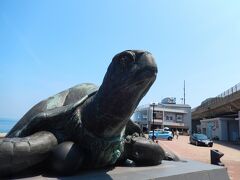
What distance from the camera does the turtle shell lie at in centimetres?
444

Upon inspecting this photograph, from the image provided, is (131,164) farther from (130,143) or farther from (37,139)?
(37,139)

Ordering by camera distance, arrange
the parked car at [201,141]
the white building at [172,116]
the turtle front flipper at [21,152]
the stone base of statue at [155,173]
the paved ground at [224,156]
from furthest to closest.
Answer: the white building at [172,116], the parked car at [201,141], the paved ground at [224,156], the stone base of statue at [155,173], the turtle front flipper at [21,152]

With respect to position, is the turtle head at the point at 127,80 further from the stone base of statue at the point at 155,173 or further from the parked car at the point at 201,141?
the parked car at the point at 201,141

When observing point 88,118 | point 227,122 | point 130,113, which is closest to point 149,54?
point 130,113

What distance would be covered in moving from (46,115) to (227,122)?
42.7 m

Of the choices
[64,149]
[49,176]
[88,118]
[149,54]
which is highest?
[149,54]

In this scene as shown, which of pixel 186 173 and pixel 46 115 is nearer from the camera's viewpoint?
pixel 46 115

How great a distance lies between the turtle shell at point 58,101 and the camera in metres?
4.44

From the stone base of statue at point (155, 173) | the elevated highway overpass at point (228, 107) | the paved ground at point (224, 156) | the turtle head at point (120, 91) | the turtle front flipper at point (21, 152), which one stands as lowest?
the paved ground at point (224, 156)

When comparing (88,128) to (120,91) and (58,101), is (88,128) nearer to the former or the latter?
(120,91)

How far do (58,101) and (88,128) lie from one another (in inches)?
41.2

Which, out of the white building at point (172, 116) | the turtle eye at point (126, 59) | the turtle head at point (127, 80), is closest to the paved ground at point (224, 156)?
the turtle head at point (127, 80)

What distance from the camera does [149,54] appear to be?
322 centimetres

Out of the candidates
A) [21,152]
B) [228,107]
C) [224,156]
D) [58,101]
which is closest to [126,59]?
[21,152]
